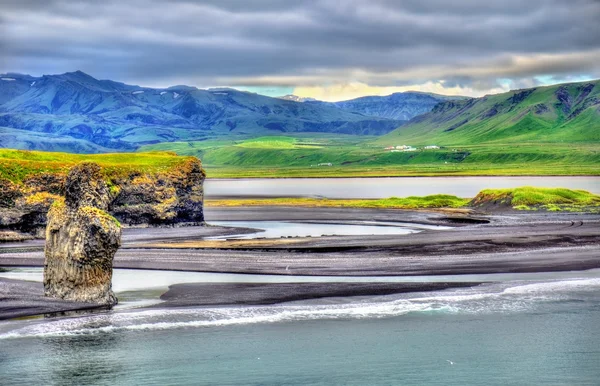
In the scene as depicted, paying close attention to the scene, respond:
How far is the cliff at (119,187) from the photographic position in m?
89.5

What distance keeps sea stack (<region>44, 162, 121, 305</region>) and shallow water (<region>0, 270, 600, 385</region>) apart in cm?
286

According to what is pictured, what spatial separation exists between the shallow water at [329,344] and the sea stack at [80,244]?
2.86 m

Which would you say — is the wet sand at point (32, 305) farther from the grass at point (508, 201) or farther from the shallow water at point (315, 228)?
the grass at point (508, 201)

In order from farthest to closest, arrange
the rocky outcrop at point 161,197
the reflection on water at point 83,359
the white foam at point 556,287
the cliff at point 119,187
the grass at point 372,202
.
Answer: the grass at point 372,202, the rocky outcrop at point 161,197, the cliff at point 119,187, the white foam at point 556,287, the reflection on water at point 83,359

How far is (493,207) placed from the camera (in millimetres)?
125000

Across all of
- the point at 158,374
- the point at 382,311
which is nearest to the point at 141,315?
the point at 158,374

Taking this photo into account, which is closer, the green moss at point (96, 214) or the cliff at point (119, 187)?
the green moss at point (96, 214)

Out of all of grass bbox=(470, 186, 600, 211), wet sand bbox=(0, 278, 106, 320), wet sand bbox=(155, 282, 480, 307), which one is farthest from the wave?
grass bbox=(470, 186, 600, 211)

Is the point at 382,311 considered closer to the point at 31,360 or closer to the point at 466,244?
the point at 31,360

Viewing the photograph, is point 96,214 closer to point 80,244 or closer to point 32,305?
point 80,244

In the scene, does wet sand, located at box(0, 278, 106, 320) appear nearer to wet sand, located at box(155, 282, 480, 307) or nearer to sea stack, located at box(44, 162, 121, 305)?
sea stack, located at box(44, 162, 121, 305)

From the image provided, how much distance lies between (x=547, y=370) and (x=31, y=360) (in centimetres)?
2576

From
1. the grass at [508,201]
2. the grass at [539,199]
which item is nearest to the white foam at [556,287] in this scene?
the grass at [508,201]

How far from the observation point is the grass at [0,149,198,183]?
9144 centimetres
